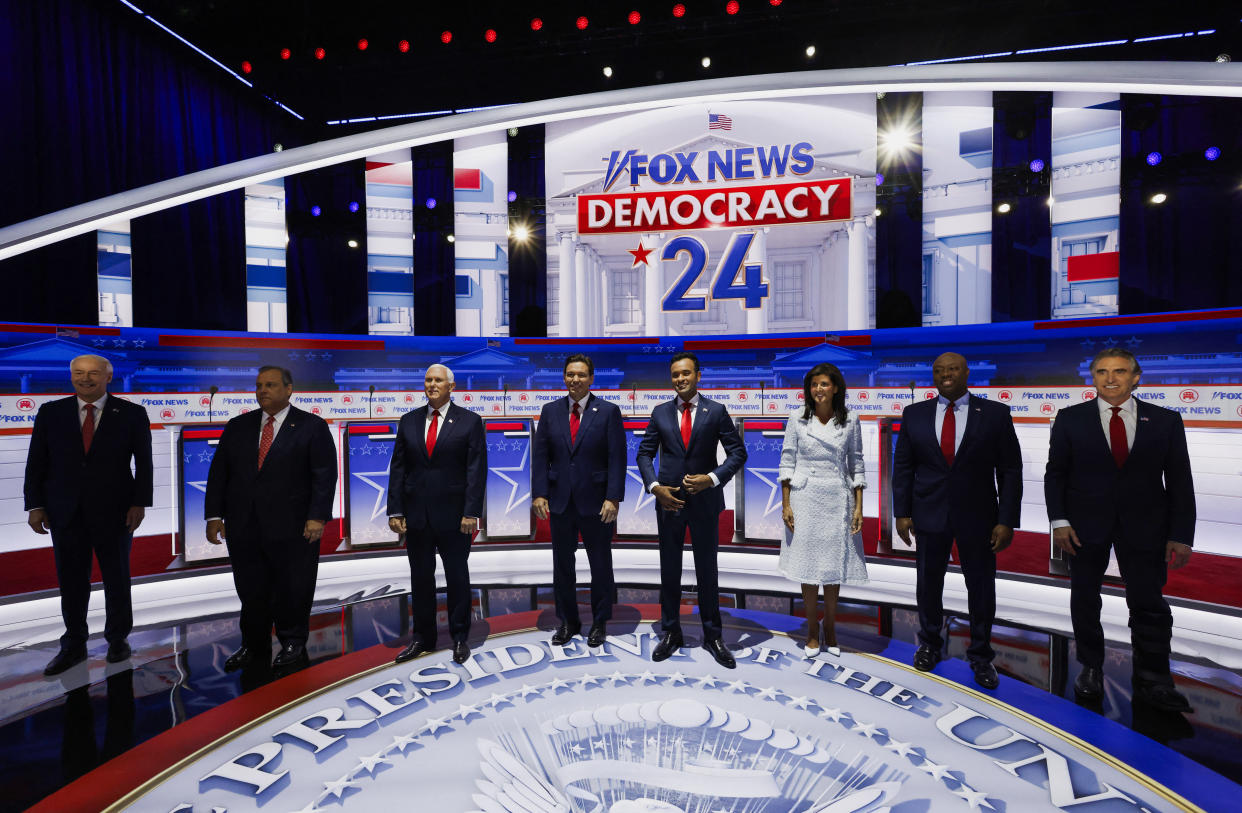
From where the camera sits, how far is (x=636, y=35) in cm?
493

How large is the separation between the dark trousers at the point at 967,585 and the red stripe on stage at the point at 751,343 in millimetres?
2467

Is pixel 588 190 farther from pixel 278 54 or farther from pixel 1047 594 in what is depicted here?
pixel 1047 594

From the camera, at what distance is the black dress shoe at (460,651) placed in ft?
9.53

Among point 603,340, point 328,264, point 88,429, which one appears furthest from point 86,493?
point 328,264

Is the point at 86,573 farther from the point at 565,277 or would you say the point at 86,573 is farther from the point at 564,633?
the point at 565,277

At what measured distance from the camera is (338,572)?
176 inches

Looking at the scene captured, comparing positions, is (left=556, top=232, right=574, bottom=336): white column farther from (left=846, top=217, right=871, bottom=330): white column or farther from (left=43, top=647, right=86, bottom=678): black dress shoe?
(left=43, top=647, right=86, bottom=678): black dress shoe

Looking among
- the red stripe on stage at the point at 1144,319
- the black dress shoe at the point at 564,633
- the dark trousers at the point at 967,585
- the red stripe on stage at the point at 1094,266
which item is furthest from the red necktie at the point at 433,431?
the red stripe on stage at the point at 1094,266

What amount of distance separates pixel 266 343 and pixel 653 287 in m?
3.60

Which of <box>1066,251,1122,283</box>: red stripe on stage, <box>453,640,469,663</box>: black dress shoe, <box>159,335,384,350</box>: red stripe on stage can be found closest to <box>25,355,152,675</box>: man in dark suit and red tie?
<box>159,335,384,350</box>: red stripe on stage

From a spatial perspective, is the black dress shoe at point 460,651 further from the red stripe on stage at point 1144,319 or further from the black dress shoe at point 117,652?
Answer: the red stripe on stage at point 1144,319

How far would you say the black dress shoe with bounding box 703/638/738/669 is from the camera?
282 centimetres

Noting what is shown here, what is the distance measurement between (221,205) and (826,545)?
6699 millimetres

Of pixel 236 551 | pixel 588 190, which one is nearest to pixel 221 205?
pixel 588 190
